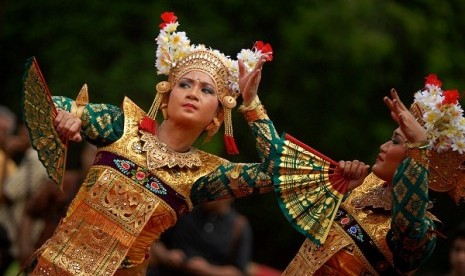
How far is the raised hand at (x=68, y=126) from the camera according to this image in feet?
31.0

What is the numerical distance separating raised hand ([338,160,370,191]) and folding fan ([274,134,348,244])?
0.09ft

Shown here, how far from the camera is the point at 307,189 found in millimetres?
9602

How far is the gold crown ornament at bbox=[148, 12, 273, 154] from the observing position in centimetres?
993

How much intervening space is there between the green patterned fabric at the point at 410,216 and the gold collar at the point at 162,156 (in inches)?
48.6

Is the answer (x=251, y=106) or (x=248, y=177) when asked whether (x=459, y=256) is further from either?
(x=251, y=106)

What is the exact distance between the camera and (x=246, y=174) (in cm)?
974

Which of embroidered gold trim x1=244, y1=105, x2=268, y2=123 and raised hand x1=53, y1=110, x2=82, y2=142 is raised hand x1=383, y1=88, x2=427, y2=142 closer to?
embroidered gold trim x1=244, y1=105, x2=268, y2=123

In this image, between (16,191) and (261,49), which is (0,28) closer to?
(16,191)

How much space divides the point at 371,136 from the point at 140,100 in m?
1.97

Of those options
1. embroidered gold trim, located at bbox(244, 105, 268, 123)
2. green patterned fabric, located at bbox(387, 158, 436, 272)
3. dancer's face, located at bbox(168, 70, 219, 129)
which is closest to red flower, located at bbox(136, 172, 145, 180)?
dancer's face, located at bbox(168, 70, 219, 129)

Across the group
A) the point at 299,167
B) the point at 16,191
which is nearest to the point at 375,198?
the point at 299,167

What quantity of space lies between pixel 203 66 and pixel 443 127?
1417 mm

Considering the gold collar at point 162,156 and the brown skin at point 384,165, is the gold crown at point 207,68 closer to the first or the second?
the gold collar at point 162,156

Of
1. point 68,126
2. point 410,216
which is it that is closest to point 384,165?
point 410,216
